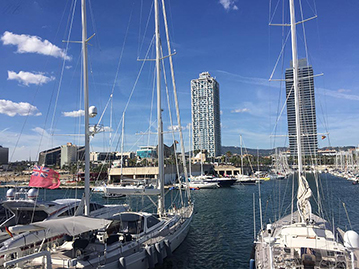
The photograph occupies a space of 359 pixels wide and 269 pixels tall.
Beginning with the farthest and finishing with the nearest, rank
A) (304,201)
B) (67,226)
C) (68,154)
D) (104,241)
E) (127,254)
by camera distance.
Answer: (68,154) < (304,201) < (104,241) < (127,254) < (67,226)

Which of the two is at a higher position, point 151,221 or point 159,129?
point 159,129

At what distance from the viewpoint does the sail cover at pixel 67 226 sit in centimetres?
1139

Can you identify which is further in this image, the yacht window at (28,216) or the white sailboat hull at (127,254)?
the yacht window at (28,216)

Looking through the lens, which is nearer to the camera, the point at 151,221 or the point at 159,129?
the point at 151,221

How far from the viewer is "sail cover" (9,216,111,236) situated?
1139 cm

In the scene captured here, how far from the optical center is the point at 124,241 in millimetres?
14781

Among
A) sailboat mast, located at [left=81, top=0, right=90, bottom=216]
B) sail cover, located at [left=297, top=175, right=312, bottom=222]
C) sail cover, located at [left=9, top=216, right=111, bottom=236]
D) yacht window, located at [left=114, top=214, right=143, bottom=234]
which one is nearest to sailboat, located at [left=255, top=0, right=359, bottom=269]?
sail cover, located at [left=297, top=175, right=312, bottom=222]

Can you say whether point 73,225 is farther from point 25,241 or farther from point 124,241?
point 124,241

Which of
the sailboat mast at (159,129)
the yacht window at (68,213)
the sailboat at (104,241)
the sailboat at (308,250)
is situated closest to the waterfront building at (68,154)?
the sailboat mast at (159,129)

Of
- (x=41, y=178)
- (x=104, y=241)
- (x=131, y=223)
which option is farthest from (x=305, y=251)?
(x=41, y=178)

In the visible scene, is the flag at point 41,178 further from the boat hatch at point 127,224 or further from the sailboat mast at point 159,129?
the sailboat mast at point 159,129

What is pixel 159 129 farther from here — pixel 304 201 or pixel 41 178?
pixel 304 201

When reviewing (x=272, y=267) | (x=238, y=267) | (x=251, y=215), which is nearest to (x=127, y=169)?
(x=251, y=215)

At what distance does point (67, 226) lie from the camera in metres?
12.2
